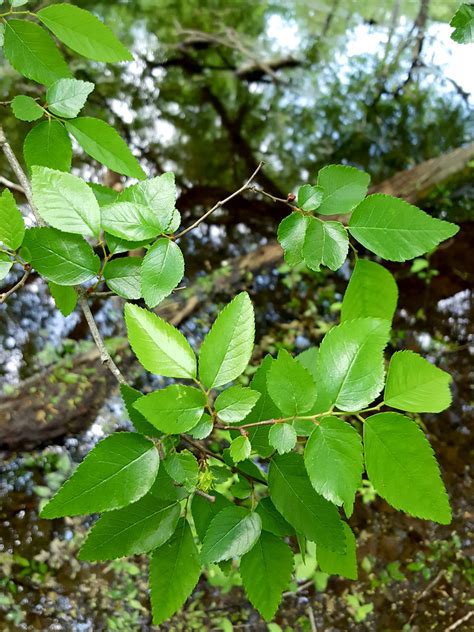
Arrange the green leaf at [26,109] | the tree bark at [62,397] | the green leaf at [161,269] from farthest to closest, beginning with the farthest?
1. the tree bark at [62,397]
2. the green leaf at [26,109]
3. the green leaf at [161,269]

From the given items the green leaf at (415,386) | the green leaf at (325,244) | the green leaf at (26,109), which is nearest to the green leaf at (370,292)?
the green leaf at (325,244)

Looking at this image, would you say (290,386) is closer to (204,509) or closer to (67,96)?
(204,509)

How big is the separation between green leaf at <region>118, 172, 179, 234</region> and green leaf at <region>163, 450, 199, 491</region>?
276mm

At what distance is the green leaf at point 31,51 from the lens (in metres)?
0.76

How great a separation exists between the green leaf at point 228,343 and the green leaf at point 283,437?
3.0 inches

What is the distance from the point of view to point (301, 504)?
592 millimetres

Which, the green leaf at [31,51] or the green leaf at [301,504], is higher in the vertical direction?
the green leaf at [31,51]

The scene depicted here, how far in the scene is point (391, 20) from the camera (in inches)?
181

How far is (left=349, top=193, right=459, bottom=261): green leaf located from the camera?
0.65m

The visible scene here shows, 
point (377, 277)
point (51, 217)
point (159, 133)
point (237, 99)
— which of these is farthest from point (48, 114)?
point (237, 99)

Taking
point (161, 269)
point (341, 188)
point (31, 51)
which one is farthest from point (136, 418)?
point (31, 51)

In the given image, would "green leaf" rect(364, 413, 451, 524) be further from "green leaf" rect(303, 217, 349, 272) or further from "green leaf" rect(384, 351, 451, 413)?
"green leaf" rect(303, 217, 349, 272)

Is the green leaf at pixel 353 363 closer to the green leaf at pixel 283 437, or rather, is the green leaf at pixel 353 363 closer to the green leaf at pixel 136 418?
the green leaf at pixel 283 437

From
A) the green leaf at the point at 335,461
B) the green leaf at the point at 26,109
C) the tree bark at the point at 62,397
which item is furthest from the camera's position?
the tree bark at the point at 62,397
